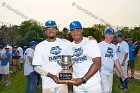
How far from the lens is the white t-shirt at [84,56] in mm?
5509

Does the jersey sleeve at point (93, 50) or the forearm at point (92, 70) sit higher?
the jersey sleeve at point (93, 50)

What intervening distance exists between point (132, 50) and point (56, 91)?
Result: 10.7 meters

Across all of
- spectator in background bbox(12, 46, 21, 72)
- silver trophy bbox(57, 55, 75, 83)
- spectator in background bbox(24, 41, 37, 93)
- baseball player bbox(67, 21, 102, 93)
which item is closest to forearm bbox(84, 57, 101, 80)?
baseball player bbox(67, 21, 102, 93)

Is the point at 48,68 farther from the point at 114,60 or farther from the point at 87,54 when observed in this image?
the point at 114,60

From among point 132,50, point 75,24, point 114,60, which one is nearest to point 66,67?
point 75,24

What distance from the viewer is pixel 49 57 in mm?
6297

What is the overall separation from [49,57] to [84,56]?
941 millimetres

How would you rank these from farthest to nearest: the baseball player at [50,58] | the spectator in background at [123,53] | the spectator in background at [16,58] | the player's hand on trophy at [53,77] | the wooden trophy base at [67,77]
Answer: the spectator in background at [16,58] < the spectator in background at [123,53] < the baseball player at [50,58] < the player's hand on trophy at [53,77] < the wooden trophy base at [67,77]

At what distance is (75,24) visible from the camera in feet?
18.1

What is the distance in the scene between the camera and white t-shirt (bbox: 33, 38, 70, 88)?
629cm

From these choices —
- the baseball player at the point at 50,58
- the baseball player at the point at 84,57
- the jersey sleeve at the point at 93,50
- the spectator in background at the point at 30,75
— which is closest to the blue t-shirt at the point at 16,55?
A: the spectator in background at the point at 30,75

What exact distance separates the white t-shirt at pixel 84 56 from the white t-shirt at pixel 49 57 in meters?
0.58

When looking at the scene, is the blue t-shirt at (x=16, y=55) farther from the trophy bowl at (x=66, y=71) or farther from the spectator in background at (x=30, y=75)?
the trophy bowl at (x=66, y=71)

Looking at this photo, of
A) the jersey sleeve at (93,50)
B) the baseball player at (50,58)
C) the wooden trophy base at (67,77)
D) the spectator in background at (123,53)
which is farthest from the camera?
the spectator in background at (123,53)
